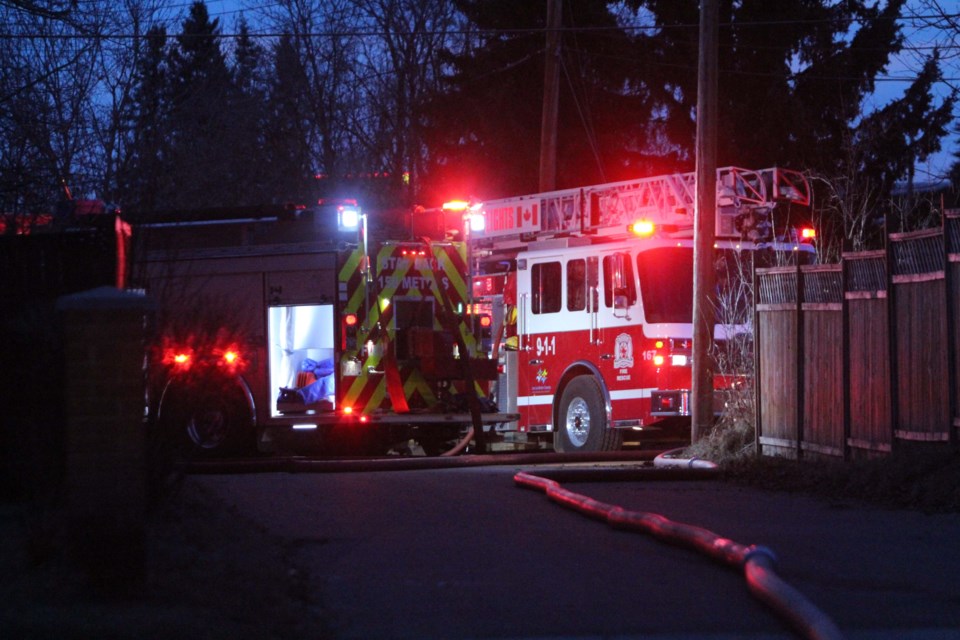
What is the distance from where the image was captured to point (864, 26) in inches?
1087

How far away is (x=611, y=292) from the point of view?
Result: 54.2 feet

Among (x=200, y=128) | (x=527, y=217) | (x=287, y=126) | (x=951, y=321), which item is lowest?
(x=951, y=321)

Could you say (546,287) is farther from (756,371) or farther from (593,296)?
(756,371)

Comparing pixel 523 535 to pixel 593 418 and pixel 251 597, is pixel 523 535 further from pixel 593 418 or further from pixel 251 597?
pixel 593 418

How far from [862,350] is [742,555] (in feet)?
18.0

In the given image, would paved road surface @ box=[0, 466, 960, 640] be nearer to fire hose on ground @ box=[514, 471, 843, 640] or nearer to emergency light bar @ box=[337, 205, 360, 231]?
fire hose on ground @ box=[514, 471, 843, 640]

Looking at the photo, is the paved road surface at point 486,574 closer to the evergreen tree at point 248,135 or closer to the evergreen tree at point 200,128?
the evergreen tree at point 200,128

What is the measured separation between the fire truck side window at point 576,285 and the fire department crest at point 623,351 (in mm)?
920

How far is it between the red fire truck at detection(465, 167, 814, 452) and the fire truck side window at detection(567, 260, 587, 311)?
19mm

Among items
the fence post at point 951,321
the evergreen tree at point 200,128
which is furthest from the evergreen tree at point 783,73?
the fence post at point 951,321

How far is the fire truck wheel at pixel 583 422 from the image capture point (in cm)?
1638

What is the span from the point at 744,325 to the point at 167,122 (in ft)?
42.3

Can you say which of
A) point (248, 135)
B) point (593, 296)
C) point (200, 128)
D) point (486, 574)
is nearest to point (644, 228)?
point (593, 296)

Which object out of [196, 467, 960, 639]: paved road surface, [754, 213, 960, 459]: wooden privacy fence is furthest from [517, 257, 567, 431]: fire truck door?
[196, 467, 960, 639]: paved road surface
